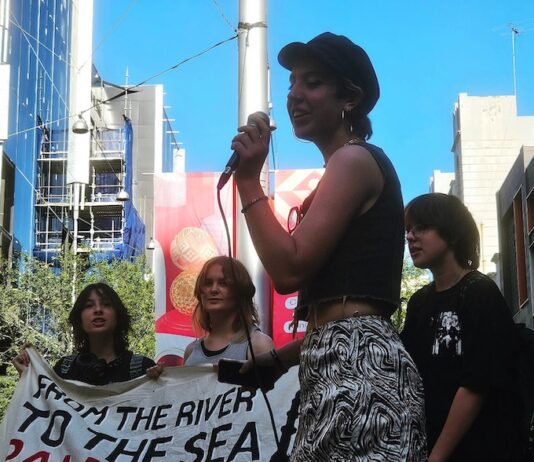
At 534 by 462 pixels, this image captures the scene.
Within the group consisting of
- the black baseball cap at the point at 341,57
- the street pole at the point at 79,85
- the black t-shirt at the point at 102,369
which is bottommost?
the black t-shirt at the point at 102,369

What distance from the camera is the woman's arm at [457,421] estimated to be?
3119mm

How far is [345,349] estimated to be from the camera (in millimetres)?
2283

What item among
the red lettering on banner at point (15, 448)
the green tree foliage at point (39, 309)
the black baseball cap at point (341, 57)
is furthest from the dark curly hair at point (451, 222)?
the green tree foliage at point (39, 309)

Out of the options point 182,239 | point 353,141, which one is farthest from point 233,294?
point 182,239

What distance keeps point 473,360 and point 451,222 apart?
2.01 feet

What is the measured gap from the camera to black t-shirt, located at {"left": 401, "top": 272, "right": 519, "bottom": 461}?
325 cm

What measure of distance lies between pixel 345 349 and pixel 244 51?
682 cm

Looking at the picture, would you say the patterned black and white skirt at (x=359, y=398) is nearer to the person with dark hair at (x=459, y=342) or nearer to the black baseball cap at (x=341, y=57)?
the black baseball cap at (x=341, y=57)

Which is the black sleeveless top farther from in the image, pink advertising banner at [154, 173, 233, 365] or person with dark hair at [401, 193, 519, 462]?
pink advertising banner at [154, 173, 233, 365]

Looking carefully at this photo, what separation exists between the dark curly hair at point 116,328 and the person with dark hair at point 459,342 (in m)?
2.94

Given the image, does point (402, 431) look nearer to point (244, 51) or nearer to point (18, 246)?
point (244, 51)

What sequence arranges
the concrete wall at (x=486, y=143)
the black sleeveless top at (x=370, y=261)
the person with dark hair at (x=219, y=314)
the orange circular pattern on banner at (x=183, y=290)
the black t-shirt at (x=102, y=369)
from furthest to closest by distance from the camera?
the concrete wall at (x=486, y=143), the orange circular pattern on banner at (x=183, y=290), the black t-shirt at (x=102, y=369), the person with dark hair at (x=219, y=314), the black sleeveless top at (x=370, y=261)

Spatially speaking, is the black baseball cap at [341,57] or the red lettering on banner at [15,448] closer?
the black baseball cap at [341,57]

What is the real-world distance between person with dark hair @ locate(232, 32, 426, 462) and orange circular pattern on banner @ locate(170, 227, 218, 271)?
7062mm
